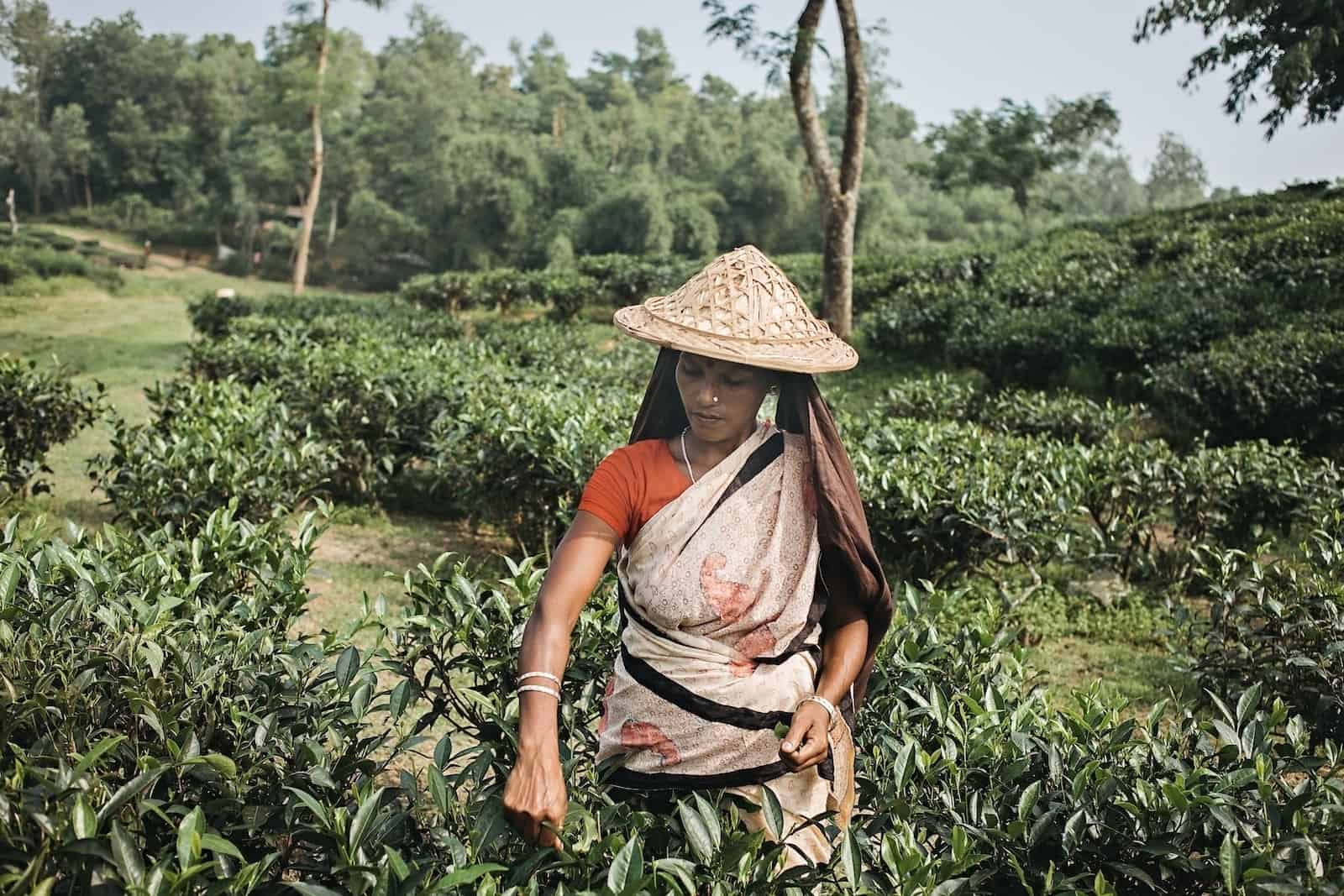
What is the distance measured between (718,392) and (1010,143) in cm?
3359

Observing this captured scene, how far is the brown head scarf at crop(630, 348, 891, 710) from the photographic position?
5.94 feet

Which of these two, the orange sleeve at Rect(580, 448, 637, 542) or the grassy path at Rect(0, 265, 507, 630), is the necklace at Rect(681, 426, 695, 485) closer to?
the orange sleeve at Rect(580, 448, 637, 542)

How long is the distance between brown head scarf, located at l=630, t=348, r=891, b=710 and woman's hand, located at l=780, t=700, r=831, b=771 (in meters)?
0.24

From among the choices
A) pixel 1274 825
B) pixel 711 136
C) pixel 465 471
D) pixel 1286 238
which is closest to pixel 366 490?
pixel 465 471

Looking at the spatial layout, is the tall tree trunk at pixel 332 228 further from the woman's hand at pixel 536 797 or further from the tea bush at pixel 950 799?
the woman's hand at pixel 536 797

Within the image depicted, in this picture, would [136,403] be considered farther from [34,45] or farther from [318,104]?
[34,45]

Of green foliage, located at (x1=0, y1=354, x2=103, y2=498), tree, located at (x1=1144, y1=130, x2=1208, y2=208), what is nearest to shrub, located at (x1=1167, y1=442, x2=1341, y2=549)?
green foliage, located at (x1=0, y1=354, x2=103, y2=498)

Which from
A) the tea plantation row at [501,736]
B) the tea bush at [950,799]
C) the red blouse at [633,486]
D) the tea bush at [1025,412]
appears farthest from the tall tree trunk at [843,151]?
the red blouse at [633,486]

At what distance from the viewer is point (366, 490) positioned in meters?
6.13

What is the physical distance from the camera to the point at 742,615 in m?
1.76

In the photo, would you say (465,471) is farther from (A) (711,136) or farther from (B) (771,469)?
(A) (711,136)

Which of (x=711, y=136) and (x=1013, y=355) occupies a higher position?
(x=711, y=136)

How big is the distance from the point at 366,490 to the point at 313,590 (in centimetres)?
144

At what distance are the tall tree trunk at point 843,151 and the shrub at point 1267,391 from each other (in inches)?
176
